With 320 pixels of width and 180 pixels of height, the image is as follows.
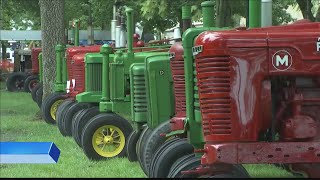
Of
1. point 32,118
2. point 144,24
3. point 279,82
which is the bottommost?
point 32,118

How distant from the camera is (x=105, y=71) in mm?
9695

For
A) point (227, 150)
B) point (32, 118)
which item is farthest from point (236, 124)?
point (32, 118)

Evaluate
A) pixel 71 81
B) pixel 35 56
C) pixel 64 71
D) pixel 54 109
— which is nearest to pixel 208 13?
pixel 71 81

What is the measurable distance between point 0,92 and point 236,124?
78.1ft

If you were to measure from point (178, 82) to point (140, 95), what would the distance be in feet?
5.41

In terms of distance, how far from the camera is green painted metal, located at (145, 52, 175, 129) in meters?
7.20

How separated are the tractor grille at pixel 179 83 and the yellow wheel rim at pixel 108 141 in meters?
2.71

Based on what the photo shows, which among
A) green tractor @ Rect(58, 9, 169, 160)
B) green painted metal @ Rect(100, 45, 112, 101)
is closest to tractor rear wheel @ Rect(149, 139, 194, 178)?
green tractor @ Rect(58, 9, 169, 160)

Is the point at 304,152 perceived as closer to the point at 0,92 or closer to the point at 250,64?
the point at 250,64

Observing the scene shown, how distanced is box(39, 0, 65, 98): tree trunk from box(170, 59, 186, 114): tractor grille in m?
9.34

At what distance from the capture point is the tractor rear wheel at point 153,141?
21.7 ft

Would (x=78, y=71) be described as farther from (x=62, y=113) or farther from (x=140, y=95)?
(x=140, y=95)

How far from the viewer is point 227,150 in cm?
464

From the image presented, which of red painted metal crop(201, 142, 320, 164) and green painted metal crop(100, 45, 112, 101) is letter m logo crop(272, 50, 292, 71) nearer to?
red painted metal crop(201, 142, 320, 164)
